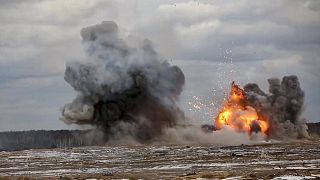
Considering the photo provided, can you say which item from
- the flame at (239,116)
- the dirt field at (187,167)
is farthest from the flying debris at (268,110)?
the dirt field at (187,167)

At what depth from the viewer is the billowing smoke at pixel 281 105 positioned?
616 feet

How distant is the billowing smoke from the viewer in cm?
18762

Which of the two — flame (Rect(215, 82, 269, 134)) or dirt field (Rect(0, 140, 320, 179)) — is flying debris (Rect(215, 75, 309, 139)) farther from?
dirt field (Rect(0, 140, 320, 179))

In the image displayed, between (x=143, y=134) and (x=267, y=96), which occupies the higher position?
(x=267, y=96)

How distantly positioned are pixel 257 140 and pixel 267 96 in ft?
79.8

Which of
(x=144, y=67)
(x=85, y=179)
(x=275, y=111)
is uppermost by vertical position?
(x=144, y=67)

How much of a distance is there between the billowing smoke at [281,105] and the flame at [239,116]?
2.79 metres

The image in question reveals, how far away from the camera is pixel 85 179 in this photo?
65.3 m

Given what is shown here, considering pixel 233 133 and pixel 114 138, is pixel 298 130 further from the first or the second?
pixel 114 138

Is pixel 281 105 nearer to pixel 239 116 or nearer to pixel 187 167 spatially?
pixel 239 116

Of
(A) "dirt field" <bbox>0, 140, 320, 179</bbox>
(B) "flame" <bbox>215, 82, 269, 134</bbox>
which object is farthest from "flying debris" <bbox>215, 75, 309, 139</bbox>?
(A) "dirt field" <bbox>0, 140, 320, 179</bbox>

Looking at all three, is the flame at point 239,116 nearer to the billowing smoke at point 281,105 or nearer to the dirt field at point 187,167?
the billowing smoke at point 281,105

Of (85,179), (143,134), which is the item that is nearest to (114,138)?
(143,134)

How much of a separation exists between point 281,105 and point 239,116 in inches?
803
